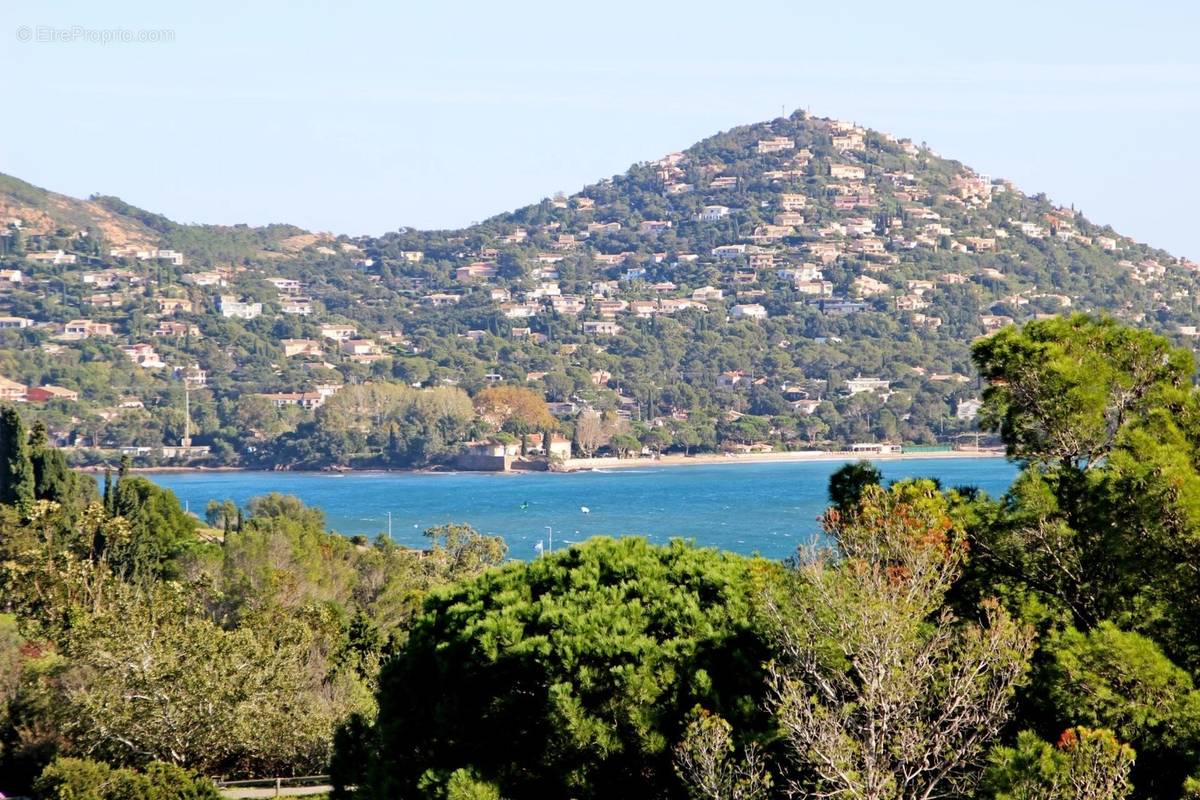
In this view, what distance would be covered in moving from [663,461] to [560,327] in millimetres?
49931

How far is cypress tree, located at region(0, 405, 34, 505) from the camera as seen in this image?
3509cm

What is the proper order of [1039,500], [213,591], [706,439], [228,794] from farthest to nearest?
1. [706,439]
2. [213,591]
3. [228,794]
4. [1039,500]

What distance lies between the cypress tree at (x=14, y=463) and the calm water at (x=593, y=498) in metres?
25.5

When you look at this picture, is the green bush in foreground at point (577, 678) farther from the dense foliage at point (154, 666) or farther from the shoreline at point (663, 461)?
the shoreline at point (663, 461)

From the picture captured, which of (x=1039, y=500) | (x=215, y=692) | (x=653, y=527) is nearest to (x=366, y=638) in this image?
(x=215, y=692)

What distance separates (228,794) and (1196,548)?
36.6 feet

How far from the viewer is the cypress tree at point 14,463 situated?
115 ft

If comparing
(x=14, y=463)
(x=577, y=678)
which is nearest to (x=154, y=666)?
(x=577, y=678)

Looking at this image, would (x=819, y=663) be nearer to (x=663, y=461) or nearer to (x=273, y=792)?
(x=273, y=792)

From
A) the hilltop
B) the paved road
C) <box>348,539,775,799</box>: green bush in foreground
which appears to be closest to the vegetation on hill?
<box>348,539,775,799</box>: green bush in foreground

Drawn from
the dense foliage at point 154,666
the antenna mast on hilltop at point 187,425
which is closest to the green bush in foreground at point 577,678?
the dense foliage at point 154,666

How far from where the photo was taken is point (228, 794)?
19.2 m

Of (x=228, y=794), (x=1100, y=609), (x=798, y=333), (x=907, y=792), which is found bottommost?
(x=228, y=794)

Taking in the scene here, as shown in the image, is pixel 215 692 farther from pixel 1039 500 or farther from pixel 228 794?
pixel 1039 500
